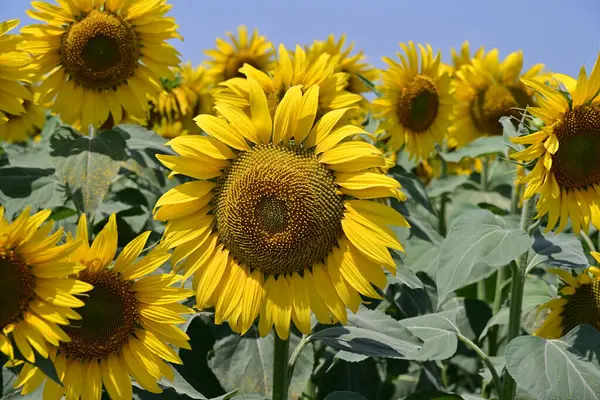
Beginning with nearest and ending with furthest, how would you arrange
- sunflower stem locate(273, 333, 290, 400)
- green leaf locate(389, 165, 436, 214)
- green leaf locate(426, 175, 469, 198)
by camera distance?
1. sunflower stem locate(273, 333, 290, 400)
2. green leaf locate(389, 165, 436, 214)
3. green leaf locate(426, 175, 469, 198)

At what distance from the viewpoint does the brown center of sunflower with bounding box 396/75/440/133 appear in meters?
4.09

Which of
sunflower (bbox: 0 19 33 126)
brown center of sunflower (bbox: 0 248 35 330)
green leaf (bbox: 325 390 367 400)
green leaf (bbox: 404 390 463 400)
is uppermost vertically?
sunflower (bbox: 0 19 33 126)

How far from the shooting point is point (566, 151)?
2.56 m

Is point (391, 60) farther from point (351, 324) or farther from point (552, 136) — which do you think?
point (351, 324)

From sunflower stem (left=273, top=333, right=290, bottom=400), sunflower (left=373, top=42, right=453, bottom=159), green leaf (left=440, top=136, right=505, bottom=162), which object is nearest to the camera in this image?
sunflower stem (left=273, top=333, right=290, bottom=400)

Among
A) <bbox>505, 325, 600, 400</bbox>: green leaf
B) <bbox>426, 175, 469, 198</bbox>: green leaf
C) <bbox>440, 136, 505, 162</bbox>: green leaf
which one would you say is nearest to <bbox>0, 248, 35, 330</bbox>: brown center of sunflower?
<bbox>505, 325, 600, 400</bbox>: green leaf

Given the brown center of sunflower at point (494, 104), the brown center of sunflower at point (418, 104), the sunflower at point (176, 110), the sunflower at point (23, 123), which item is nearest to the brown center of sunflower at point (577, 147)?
the brown center of sunflower at point (418, 104)

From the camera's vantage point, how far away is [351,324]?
231 cm

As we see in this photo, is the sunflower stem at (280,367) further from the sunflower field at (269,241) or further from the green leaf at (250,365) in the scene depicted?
the green leaf at (250,365)

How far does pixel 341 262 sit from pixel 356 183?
21 cm

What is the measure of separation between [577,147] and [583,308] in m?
0.66

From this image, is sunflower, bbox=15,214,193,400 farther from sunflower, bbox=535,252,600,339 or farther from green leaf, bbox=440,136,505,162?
green leaf, bbox=440,136,505,162

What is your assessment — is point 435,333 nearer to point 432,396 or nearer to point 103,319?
point 432,396

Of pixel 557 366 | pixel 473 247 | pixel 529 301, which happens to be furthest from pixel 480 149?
pixel 557 366
